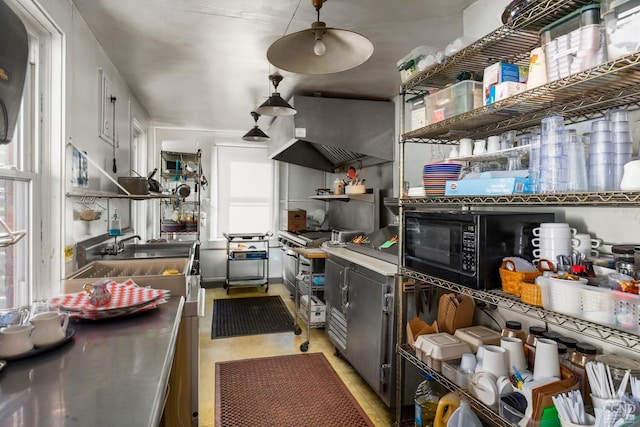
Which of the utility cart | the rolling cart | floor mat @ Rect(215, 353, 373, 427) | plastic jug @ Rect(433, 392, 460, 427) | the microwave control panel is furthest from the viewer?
the utility cart

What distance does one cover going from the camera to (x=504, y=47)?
1.64 metres

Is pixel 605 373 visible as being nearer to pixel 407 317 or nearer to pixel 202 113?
pixel 407 317

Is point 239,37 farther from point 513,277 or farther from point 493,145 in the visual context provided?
point 513,277

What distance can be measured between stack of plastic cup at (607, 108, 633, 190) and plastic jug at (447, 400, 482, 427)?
110 cm

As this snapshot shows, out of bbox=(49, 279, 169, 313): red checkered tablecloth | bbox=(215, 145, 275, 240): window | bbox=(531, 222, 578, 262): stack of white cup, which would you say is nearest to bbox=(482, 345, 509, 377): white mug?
bbox=(531, 222, 578, 262): stack of white cup

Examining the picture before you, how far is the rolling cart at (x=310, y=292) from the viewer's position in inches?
131

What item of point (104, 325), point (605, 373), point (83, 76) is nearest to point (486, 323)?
point (605, 373)

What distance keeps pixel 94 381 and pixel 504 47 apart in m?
1.92

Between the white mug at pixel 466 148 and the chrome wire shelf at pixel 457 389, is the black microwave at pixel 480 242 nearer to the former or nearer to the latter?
the white mug at pixel 466 148

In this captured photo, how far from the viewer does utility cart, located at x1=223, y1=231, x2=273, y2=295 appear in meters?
5.32

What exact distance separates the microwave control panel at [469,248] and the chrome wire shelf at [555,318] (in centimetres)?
9

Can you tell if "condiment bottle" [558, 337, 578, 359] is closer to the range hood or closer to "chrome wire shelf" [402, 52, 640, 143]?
"chrome wire shelf" [402, 52, 640, 143]

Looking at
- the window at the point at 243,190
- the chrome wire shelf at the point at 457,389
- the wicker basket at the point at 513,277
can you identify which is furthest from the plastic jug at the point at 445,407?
the window at the point at 243,190

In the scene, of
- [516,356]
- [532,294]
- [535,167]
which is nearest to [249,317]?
[516,356]
